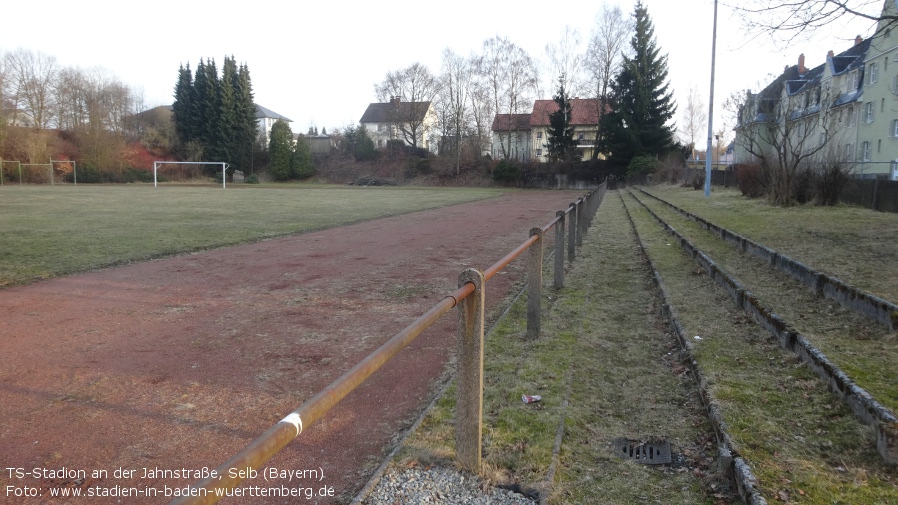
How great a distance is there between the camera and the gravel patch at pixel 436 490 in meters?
2.81

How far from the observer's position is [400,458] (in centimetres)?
322

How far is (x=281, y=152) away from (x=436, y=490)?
226ft

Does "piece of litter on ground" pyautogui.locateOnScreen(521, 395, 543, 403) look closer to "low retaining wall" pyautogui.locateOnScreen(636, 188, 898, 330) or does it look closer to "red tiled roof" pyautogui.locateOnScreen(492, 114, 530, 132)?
"low retaining wall" pyautogui.locateOnScreen(636, 188, 898, 330)

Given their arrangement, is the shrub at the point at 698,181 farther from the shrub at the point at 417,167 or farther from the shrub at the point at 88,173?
the shrub at the point at 88,173

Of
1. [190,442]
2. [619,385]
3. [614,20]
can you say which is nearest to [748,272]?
[619,385]

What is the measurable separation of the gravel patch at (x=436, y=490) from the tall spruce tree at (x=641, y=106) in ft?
171

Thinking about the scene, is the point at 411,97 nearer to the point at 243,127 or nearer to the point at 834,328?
the point at 243,127

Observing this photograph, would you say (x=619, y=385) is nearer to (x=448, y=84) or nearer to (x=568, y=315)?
(x=568, y=315)

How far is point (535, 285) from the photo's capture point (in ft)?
18.2

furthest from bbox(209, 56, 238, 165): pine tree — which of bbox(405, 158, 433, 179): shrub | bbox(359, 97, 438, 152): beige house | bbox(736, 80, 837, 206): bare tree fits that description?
bbox(736, 80, 837, 206): bare tree

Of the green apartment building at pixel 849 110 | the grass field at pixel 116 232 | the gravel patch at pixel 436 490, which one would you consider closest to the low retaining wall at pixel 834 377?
the gravel patch at pixel 436 490

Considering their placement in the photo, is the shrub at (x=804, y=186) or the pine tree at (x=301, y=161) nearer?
the shrub at (x=804, y=186)

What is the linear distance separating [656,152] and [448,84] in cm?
2288

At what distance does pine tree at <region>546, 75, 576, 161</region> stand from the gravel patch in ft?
189
